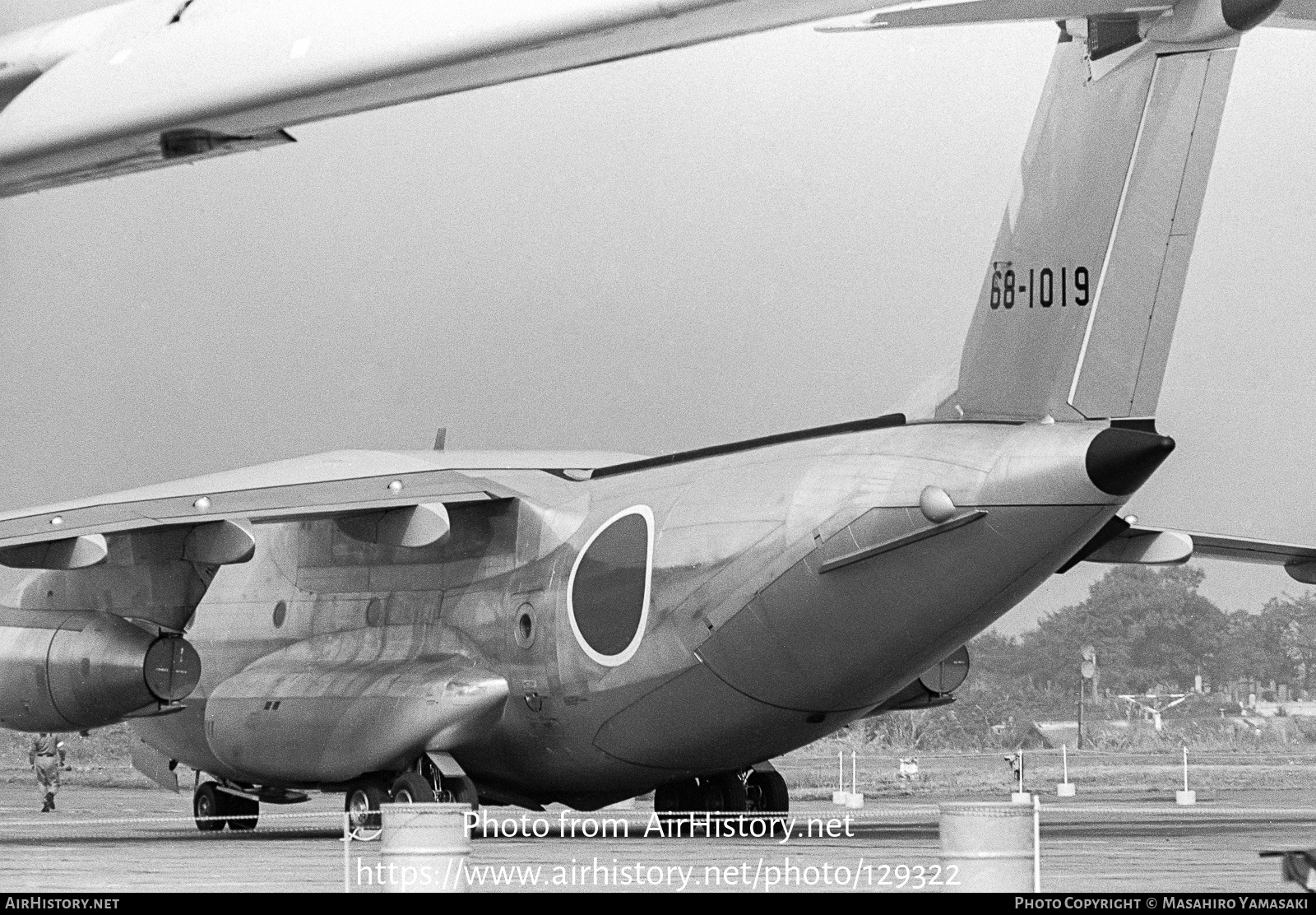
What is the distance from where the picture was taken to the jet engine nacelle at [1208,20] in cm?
498

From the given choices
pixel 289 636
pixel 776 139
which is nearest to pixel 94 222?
pixel 776 139

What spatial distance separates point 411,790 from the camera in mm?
13344

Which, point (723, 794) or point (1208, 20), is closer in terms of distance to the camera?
point (1208, 20)

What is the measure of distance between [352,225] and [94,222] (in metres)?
3.99

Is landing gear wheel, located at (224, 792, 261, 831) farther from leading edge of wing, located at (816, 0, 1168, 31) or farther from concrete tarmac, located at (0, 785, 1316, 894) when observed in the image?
leading edge of wing, located at (816, 0, 1168, 31)

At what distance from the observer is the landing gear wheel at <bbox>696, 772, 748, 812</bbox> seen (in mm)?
14555

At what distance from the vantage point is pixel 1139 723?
32.7 m

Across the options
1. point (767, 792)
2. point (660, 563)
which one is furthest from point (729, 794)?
point (660, 563)

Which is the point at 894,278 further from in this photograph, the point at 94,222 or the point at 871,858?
the point at 871,858

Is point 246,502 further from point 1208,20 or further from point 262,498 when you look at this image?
point 1208,20

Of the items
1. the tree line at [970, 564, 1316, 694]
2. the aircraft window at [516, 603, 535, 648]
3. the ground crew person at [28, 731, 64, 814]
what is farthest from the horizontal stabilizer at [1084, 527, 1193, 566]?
the tree line at [970, 564, 1316, 694]

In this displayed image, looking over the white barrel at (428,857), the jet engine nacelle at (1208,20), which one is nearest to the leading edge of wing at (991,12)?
the jet engine nacelle at (1208,20)

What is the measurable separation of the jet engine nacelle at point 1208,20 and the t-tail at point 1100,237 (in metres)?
4.27

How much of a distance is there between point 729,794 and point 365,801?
300cm
